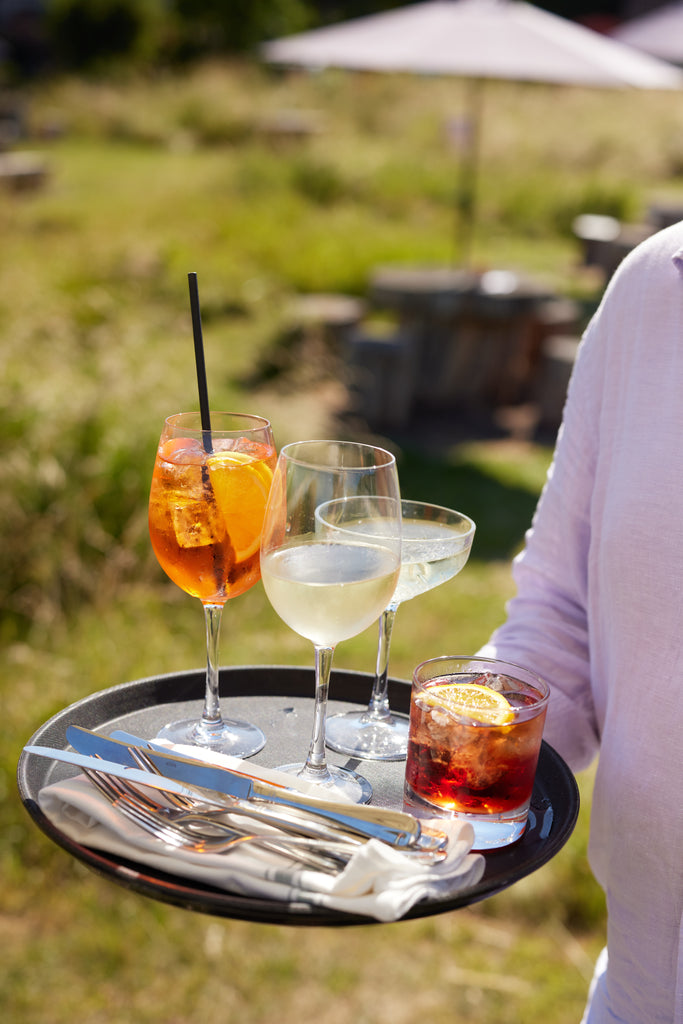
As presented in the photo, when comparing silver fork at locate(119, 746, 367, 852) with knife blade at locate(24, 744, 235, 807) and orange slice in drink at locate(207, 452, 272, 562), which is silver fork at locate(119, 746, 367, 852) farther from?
orange slice in drink at locate(207, 452, 272, 562)

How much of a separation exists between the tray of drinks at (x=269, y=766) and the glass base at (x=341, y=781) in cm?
2

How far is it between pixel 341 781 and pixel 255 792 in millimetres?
184

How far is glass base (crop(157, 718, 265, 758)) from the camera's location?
1.27m

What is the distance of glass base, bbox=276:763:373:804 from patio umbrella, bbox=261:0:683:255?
6.62m

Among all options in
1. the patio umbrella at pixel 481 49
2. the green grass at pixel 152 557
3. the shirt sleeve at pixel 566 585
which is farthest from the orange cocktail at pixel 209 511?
the patio umbrella at pixel 481 49

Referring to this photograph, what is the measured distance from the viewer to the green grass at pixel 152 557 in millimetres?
2492

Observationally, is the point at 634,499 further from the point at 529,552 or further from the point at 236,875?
the point at 236,875

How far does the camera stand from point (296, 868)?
38.0 inches

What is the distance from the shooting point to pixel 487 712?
1.05 metres

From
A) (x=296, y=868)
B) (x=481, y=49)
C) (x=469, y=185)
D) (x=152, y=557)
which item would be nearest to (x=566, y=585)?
(x=296, y=868)

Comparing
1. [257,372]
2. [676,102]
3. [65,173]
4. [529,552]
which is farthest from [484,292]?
[676,102]

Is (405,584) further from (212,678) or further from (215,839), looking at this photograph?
(215,839)

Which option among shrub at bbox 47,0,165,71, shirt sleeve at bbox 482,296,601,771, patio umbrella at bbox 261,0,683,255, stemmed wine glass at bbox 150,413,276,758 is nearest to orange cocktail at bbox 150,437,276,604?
stemmed wine glass at bbox 150,413,276,758

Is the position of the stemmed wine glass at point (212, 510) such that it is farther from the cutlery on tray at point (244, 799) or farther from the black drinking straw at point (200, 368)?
the cutlery on tray at point (244, 799)
